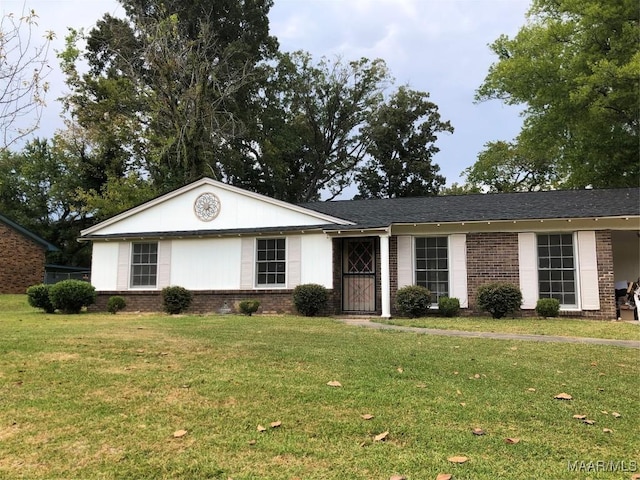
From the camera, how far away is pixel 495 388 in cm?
518

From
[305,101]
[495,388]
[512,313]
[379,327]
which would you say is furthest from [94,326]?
[305,101]

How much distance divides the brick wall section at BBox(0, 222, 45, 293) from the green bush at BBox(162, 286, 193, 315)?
593 inches

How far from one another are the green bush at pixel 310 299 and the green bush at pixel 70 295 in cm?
656

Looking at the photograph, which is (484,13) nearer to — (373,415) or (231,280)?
(231,280)

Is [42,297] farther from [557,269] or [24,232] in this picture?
[557,269]

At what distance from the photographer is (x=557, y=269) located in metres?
13.4

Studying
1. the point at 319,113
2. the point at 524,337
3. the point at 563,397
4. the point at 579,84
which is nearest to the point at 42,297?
the point at 524,337

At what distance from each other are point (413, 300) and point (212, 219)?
7.14 metres

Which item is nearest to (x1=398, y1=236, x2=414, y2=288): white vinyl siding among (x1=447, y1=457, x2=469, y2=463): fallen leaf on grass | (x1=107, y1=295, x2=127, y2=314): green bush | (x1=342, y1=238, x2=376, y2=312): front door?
(x1=342, y1=238, x2=376, y2=312): front door

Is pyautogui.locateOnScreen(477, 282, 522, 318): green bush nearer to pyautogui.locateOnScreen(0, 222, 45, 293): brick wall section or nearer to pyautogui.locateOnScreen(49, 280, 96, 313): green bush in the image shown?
pyautogui.locateOnScreen(49, 280, 96, 313): green bush

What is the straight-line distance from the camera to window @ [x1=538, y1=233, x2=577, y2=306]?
43.6ft

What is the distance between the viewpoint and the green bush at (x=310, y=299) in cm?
1400

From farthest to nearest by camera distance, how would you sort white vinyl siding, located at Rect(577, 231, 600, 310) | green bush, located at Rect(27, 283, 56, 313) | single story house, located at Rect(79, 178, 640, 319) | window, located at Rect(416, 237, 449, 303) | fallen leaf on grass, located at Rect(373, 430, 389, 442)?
green bush, located at Rect(27, 283, 56, 313) < window, located at Rect(416, 237, 449, 303) < single story house, located at Rect(79, 178, 640, 319) < white vinyl siding, located at Rect(577, 231, 600, 310) < fallen leaf on grass, located at Rect(373, 430, 389, 442)

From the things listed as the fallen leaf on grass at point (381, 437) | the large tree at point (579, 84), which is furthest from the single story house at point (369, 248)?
the fallen leaf on grass at point (381, 437)
